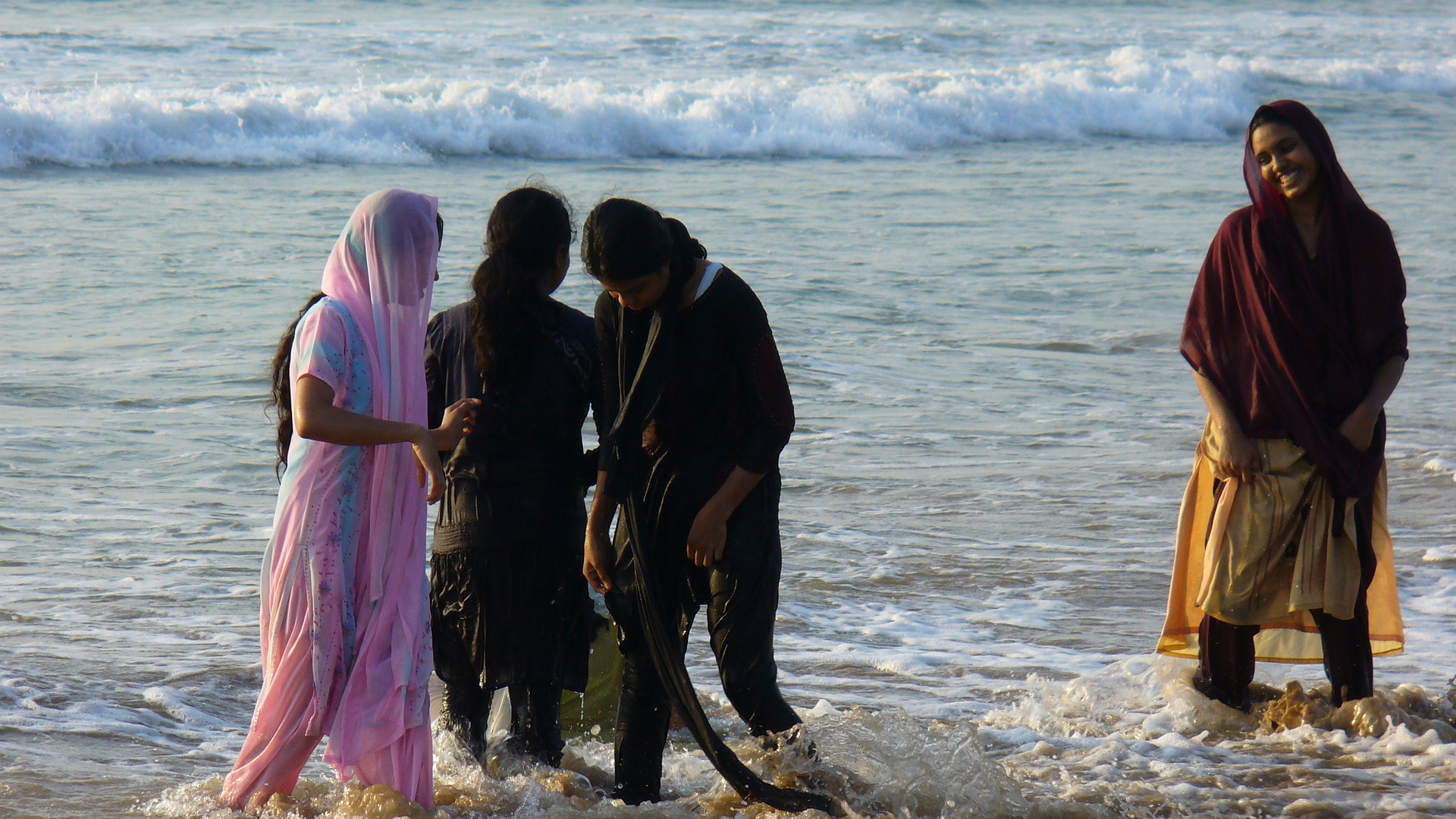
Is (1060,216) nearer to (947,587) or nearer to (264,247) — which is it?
(264,247)

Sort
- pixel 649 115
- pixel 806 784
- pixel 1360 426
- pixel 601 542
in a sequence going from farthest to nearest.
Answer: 1. pixel 649 115
2. pixel 1360 426
3. pixel 806 784
4. pixel 601 542

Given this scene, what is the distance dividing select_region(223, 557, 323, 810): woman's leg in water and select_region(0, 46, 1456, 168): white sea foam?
16625 mm

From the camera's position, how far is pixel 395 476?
10.6 ft

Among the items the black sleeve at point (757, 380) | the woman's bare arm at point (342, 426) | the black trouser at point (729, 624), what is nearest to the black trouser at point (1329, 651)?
the black trouser at point (729, 624)

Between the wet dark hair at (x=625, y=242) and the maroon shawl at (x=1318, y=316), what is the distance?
1673 millimetres

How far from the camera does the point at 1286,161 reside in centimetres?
379

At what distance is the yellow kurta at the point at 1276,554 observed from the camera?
3.84m

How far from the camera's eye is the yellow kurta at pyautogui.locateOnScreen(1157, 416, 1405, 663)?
12.6ft

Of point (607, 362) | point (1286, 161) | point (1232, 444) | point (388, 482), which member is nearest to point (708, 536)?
point (607, 362)

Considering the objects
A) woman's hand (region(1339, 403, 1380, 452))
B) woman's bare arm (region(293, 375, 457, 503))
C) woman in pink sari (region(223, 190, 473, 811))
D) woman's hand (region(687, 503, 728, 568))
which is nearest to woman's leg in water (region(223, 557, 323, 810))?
woman in pink sari (region(223, 190, 473, 811))

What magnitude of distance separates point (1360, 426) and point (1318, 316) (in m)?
0.31

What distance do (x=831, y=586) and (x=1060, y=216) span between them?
11813mm

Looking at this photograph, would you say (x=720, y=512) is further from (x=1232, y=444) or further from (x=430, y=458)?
(x=1232, y=444)

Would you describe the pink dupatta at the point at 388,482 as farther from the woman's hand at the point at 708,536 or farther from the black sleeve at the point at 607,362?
the woman's hand at the point at 708,536
